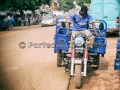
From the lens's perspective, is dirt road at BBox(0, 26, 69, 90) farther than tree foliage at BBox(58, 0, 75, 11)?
No

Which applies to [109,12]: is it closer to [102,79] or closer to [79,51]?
[102,79]

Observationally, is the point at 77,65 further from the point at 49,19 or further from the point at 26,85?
the point at 49,19

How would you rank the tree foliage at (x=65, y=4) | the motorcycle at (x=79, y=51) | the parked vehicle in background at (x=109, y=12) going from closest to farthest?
the motorcycle at (x=79, y=51), the parked vehicle in background at (x=109, y=12), the tree foliage at (x=65, y=4)

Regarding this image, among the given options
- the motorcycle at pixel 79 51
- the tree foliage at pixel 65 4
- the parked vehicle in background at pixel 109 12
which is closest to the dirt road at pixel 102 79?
the motorcycle at pixel 79 51

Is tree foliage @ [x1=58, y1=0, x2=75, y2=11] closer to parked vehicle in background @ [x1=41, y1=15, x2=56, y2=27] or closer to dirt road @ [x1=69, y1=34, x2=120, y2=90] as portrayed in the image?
parked vehicle in background @ [x1=41, y1=15, x2=56, y2=27]

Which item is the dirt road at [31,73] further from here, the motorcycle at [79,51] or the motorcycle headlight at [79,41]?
the motorcycle headlight at [79,41]

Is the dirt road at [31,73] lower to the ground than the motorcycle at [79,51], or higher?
lower

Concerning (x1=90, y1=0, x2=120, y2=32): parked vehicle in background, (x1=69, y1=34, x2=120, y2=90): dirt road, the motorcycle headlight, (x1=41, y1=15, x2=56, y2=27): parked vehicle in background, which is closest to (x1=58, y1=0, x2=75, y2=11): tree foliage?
(x1=41, y1=15, x2=56, y2=27): parked vehicle in background

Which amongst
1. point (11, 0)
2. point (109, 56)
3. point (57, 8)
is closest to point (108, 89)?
point (109, 56)

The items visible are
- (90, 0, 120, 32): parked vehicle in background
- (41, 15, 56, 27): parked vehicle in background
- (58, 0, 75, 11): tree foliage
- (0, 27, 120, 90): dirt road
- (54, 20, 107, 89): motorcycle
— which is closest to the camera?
(54, 20, 107, 89): motorcycle

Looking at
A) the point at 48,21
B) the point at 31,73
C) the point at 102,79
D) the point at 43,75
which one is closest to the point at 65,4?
the point at 48,21

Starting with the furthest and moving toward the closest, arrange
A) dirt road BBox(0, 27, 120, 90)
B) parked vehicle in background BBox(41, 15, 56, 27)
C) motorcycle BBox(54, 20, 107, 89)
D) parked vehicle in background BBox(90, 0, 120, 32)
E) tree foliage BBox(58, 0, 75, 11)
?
tree foliage BBox(58, 0, 75, 11) < parked vehicle in background BBox(41, 15, 56, 27) < parked vehicle in background BBox(90, 0, 120, 32) < dirt road BBox(0, 27, 120, 90) < motorcycle BBox(54, 20, 107, 89)

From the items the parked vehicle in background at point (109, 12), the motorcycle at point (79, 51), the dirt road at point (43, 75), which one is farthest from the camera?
the parked vehicle in background at point (109, 12)

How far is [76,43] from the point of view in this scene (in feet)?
16.0
